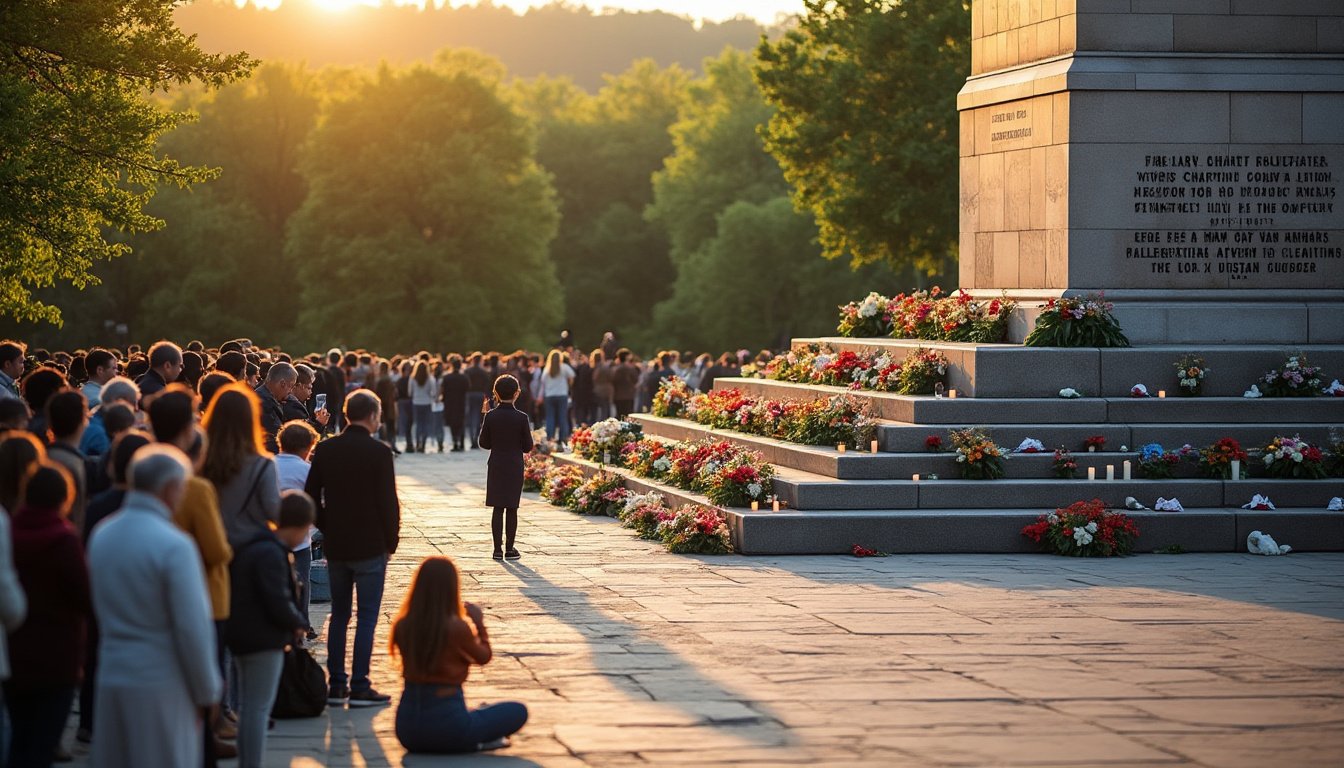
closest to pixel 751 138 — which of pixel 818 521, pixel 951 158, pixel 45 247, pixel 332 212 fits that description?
pixel 332 212

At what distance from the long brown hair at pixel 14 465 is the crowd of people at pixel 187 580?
11mm

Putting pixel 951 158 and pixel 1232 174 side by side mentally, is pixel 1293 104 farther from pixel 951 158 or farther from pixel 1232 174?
pixel 951 158

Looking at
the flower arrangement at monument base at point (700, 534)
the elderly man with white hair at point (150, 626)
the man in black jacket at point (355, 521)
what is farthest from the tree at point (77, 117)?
the elderly man with white hair at point (150, 626)

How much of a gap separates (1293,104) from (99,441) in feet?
48.5

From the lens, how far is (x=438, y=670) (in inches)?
356

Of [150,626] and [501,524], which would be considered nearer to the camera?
[150,626]

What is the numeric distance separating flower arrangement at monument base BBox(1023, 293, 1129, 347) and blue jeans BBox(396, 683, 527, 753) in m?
12.3

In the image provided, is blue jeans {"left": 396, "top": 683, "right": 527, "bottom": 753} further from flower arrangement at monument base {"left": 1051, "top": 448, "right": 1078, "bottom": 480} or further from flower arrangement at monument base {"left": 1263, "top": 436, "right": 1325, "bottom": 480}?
flower arrangement at monument base {"left": 1263, "top": 436, "right": 1325, "bottom": 480}

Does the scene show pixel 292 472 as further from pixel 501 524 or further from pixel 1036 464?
pixel 1036 464

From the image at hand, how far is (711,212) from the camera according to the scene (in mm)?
81000

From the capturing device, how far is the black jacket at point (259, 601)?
27.5 ft

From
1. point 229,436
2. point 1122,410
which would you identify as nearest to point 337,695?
point 229,436

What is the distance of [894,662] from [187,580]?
18.8 feet

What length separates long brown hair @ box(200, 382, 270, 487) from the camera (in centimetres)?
894
